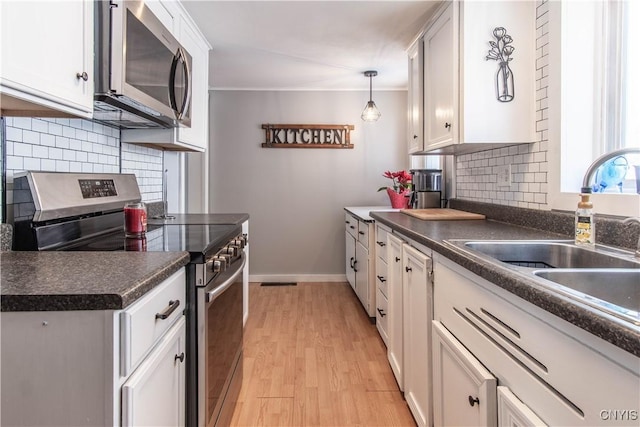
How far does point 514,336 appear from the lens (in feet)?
2.97

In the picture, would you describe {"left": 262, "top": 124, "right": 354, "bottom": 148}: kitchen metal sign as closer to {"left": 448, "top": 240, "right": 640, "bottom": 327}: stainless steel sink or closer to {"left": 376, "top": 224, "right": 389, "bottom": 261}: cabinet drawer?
{"left": 376, "top": 224, "right": 389, "bottom": 261}: cabinet drawer

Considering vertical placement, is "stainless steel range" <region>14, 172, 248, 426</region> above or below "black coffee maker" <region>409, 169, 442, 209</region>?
below

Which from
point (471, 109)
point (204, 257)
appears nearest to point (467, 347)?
point (204, 257)

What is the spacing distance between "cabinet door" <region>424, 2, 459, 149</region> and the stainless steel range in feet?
4.40

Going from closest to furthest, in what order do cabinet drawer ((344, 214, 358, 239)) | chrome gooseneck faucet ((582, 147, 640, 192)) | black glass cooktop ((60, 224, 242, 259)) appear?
chrome gooseneck faucet ((582, 147, 640, 192)), black glass cooktop ((60, 224, 242, 259)), cabinet drawer ((344, 214, 358, 239))

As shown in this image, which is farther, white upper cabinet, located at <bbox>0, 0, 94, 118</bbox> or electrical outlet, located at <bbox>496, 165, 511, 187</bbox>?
electrical outlet, located at <bbox>496, 165, 511, 187</bbox>

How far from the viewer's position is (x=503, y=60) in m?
1.90

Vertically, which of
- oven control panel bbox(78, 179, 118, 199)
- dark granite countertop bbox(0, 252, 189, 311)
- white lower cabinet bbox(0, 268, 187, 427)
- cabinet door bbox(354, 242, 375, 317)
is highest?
oven control panel bbox(78, 179, 118, 199)

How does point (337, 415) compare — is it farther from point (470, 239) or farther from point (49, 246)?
point (49, 246)

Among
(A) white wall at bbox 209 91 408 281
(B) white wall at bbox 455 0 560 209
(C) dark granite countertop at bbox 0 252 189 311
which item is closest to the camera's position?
(C) dark granite countertop at bbox 0 252 189 311

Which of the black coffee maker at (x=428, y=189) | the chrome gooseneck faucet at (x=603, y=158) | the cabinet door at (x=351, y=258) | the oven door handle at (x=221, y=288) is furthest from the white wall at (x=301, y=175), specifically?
the chrome gooseneck faucet at (x=603, y=158)

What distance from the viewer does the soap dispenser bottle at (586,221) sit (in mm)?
1313

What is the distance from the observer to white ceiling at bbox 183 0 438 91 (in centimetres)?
241

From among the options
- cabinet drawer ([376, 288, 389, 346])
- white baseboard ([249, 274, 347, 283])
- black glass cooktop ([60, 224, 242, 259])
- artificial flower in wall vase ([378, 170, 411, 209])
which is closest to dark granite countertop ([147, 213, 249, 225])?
black glass cooktop ([60, 224, 242, 259])
